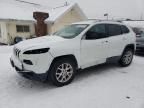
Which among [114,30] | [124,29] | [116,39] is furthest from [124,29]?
[116,39]

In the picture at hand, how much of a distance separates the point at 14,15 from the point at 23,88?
1451 cm

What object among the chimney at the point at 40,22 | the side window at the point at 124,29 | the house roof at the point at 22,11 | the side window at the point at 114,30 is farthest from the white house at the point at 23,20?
the side window at the point at 114,30

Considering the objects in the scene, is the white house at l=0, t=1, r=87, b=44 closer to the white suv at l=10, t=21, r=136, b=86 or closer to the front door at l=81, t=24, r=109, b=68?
the white suv at l=10, t=21, r=136, b=86

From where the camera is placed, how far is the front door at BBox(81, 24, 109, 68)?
15.2ft

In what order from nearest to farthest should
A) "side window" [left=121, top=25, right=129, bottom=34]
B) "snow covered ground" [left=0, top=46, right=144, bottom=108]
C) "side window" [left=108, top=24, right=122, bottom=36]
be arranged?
"snow covered ground" [left=0, top=46, right=144, bottom=108] < "side window" [left=108, top=24, right=122, bottom=36] < "side window" [left=121, top=25, right=129, bottom=34]

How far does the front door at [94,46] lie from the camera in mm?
4629

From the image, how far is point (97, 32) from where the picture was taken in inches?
199

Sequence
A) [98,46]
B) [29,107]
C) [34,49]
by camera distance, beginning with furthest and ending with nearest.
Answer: [98,46], [34,49], [29,107]

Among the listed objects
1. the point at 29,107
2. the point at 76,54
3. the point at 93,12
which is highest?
the point at 93,12

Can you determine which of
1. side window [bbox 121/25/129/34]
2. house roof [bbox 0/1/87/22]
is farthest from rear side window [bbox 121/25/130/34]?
house roof [bbox 0/1/87/22]

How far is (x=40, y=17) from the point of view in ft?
56.4

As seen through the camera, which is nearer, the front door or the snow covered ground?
the snow covered ground

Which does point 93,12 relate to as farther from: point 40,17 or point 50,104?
point 50,104

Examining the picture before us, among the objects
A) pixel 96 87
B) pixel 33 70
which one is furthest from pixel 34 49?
pixel 96 87
